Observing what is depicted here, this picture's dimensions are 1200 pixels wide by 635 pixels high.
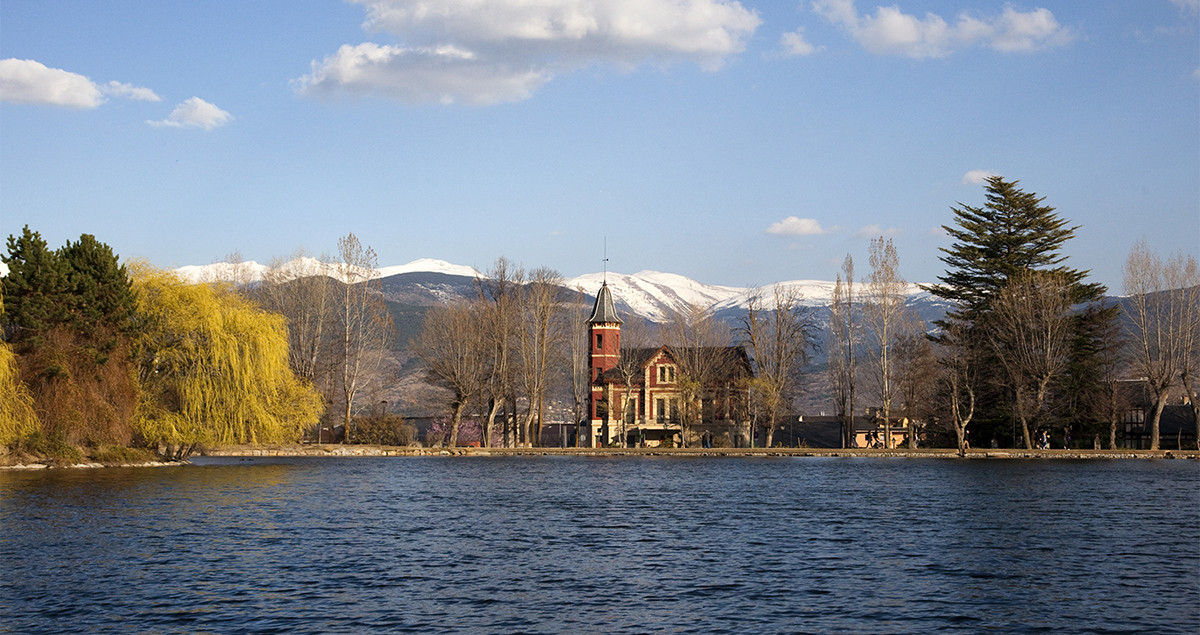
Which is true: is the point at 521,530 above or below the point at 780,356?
below

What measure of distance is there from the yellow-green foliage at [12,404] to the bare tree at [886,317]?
57190mm

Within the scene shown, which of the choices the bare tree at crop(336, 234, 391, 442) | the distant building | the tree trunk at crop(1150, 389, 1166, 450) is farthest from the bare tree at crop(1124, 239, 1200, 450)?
the bare tree at crop(336, 234, 391, 442)

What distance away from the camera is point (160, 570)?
22.5 meters

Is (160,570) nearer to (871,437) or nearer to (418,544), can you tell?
(418,544)

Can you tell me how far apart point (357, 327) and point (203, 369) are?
2809 cm

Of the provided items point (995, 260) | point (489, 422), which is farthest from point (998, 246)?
point (489, 422)

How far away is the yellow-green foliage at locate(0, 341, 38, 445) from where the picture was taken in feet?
159

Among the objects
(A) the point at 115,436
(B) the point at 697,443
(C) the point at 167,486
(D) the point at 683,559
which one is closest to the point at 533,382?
(B) the point at 697,443

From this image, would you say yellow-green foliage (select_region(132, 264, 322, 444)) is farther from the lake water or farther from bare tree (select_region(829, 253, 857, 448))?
bare tree (select_region(829, 253, 857, 448))

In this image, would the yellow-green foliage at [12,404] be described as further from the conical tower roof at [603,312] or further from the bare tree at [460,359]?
the conical tower roof at [603,312]

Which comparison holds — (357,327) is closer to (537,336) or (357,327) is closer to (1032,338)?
(537,336)

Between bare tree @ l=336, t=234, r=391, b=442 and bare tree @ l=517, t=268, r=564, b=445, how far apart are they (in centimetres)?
1111

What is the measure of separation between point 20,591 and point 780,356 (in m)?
66.9

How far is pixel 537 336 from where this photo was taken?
8188cm
